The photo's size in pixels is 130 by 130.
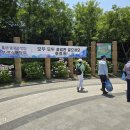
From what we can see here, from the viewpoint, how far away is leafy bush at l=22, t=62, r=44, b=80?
1573 cm

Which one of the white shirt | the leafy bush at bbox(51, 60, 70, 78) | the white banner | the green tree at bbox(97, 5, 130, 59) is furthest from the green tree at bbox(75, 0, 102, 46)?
the white shirt

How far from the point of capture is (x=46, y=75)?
655 inches

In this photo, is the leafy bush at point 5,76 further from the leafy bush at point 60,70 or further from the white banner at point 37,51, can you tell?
the leafy bush at point 60,70

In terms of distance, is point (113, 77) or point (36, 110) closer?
point (36, 110)

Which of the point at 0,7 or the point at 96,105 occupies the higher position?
the point at 0,7

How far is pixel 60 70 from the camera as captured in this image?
55.8ft

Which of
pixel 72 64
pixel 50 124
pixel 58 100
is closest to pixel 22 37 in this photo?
pixel 72 64

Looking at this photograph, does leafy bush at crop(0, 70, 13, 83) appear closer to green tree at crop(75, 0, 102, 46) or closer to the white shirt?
the white shirt

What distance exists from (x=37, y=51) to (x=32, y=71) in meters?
1.15

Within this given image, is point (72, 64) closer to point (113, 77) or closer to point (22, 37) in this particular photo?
point (113, 77)

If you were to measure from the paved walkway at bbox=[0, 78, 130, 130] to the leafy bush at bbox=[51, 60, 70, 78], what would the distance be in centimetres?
330

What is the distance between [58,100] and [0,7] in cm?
1267

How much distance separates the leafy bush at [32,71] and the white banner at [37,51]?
1.79 feet

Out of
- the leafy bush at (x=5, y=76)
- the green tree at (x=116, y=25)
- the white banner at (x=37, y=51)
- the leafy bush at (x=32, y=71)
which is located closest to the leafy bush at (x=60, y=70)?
the white banner at (x=37, y=51)
